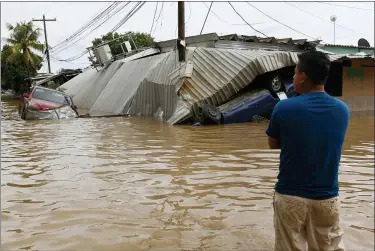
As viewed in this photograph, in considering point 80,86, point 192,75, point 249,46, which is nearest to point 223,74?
point 192,75

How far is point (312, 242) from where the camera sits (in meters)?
2.47

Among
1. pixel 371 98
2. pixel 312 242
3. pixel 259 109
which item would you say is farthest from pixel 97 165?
pixel 371 98

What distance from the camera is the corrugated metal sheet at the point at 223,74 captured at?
571 inches

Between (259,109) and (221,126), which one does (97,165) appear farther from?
(259,109)

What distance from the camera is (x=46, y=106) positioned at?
16125mm

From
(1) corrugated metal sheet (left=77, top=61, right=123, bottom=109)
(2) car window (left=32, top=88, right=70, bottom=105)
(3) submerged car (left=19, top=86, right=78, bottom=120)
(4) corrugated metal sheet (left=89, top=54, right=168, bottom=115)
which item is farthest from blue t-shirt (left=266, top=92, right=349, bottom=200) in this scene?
(1) corrugated metal sheet (left=77, top=61, right=123, bottom=109)

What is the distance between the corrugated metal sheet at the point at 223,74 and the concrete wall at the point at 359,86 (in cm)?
510

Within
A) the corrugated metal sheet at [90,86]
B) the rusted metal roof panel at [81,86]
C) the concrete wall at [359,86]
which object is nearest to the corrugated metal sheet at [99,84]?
the corrugated metal sheet at [90,86]

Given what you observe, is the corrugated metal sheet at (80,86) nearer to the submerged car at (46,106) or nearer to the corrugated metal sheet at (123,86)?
the corrugated metal sheet at (123,86)

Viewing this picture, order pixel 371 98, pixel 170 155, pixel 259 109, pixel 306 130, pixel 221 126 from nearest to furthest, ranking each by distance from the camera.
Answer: pixel 306 130 → pixel 170 155 → pixel 221 126 → pixel 259 109 → pixel 371 98

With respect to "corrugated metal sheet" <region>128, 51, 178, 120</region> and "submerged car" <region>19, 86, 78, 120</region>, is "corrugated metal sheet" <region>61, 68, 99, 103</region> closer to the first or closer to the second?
"corrugated metal sheet" <region>128, 51, 178, 120</region>

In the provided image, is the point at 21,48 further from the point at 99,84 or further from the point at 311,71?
the point at 311,71

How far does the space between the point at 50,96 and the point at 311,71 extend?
15.5 m

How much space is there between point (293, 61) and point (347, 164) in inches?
338
